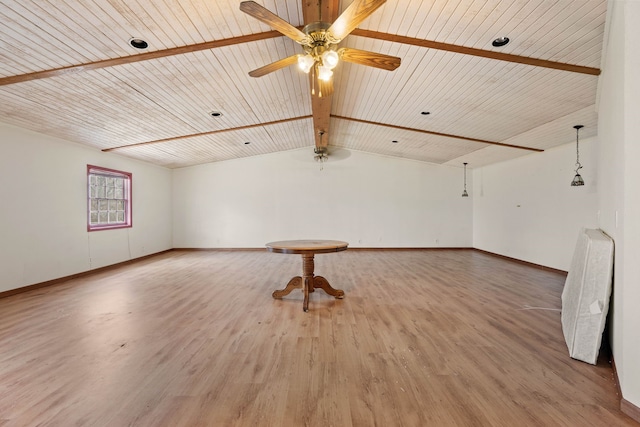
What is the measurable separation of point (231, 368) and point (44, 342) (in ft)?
6.35

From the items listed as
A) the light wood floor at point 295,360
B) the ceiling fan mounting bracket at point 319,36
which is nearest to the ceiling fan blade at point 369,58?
the ceiling fan mounting bracket at point 319,36

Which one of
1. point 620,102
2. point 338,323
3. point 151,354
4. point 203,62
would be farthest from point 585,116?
point 151,354

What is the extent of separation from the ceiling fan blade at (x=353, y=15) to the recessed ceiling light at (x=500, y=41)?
1622mm

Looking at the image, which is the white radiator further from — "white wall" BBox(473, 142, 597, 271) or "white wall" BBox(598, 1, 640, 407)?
"white wall" BBox(473, 142, 597, 271)

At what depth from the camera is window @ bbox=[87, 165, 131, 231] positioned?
5.87 meters

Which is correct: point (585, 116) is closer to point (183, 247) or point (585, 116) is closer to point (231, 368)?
point (231, 368)

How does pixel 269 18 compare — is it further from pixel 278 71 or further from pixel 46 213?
pixel 46 213

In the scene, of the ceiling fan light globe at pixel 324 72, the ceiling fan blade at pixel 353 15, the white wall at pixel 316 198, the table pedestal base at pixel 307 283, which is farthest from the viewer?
the white wall at pixel 316 198

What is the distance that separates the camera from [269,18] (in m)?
2.11

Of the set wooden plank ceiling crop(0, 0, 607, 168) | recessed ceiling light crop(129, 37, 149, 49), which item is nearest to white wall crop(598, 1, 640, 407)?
wooden plank ceiling crop(0, 0, 607, 168)

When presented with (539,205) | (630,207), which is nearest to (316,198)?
(539,205)

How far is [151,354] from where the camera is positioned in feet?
→ 8.11

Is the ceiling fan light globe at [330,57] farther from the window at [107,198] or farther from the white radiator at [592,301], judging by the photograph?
the window at [107,198]

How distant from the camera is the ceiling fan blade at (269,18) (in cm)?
197
